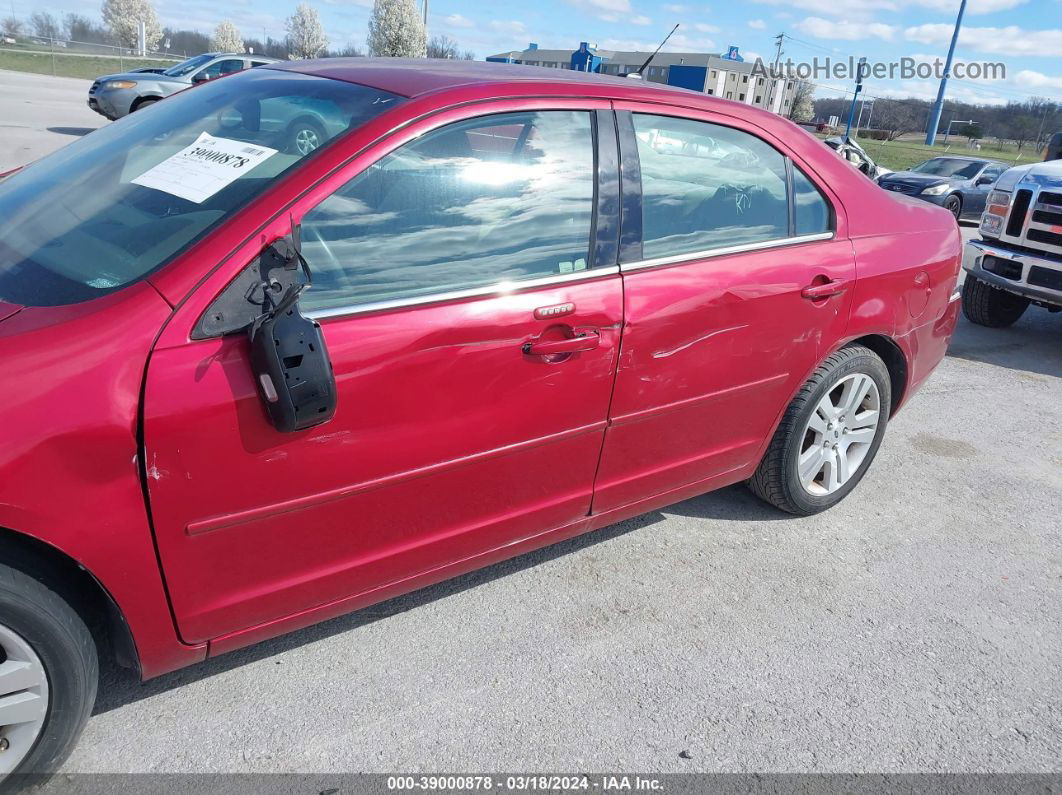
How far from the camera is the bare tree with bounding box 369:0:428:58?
2287 inches

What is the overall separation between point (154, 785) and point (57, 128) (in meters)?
16.0

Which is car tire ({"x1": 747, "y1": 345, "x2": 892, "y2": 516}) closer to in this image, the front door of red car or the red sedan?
the red sedan

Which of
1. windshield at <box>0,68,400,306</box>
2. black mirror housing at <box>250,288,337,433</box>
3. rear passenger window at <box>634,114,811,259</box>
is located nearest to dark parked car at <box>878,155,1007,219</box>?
rear passenger window at <box>634,114,811,259</box>

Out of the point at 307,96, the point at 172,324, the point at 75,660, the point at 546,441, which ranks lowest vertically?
the point at 75,660

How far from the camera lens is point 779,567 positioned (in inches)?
130

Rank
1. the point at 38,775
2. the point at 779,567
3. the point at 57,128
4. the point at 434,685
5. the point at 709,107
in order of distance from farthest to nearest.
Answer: the point at 57,128 < the point at 779,567 < the point at 709,107 < the point at 434,685 < the point at 38,775

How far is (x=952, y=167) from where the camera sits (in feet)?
60.3

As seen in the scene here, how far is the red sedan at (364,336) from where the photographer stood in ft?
6.10

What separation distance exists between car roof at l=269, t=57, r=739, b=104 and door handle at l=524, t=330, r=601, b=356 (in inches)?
31.2

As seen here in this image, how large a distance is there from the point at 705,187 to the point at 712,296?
0.42 meters

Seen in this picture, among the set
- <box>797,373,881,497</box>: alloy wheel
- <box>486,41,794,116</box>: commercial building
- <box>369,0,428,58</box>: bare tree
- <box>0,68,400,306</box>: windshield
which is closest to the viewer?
<box>0,68,400,306</box>: windshield

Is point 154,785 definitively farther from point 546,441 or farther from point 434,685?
point 546,441

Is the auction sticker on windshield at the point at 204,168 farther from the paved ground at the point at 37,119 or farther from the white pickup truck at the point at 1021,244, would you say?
the paved ground at the point at 37,119

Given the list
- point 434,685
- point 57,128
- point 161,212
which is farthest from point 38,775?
point 57,128
